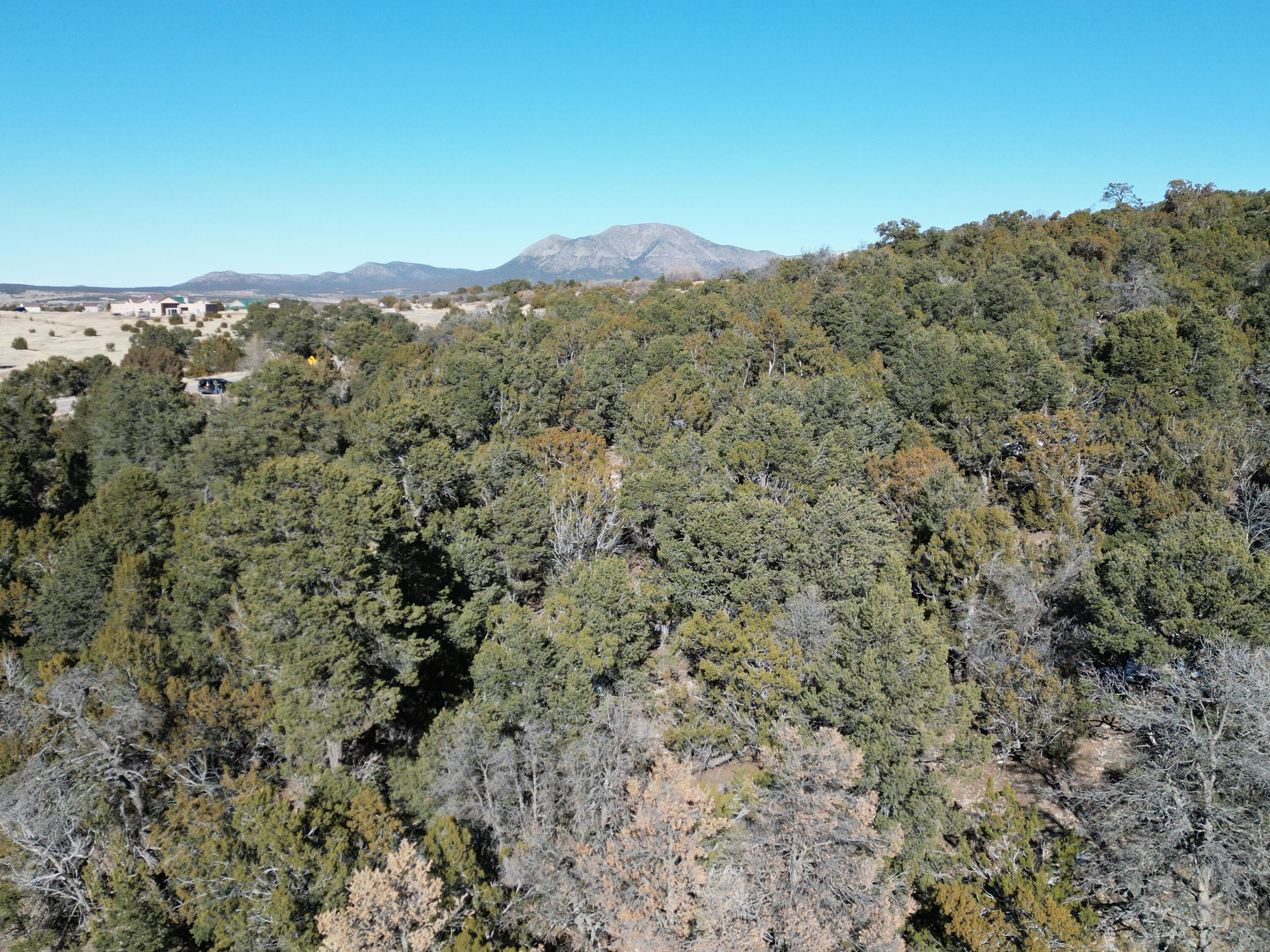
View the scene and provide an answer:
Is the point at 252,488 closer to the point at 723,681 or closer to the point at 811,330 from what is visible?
the point at 723,681

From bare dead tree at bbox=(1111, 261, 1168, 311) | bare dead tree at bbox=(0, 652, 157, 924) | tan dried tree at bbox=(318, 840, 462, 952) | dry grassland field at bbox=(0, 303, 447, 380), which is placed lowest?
bare dead tree at bbox=(0, 652, 157, 924)

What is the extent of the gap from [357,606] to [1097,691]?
2474cm

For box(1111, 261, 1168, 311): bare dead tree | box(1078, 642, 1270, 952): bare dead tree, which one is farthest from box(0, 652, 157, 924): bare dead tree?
box(1111, 261, 1168, 311): bare dead tree

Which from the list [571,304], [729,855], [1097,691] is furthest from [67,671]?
[571,304]

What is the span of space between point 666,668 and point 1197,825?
1759 cm

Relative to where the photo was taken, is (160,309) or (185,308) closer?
(185,308)

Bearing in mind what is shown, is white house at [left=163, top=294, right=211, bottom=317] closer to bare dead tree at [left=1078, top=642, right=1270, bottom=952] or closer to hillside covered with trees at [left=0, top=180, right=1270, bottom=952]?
hillside covered with trees at [left=0, top=180, right=1270, bottom=952]

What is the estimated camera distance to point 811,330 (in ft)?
177

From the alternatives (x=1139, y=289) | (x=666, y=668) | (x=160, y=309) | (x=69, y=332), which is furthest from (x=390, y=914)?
(x=160, y=309)

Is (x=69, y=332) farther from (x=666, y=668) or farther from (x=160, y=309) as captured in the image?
(x=666, y=668)

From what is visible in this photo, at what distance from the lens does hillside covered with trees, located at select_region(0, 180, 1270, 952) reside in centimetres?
1446

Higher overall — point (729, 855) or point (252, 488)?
point (252, 488)

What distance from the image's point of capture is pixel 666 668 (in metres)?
28.0

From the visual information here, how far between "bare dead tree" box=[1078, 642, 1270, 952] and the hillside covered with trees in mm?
121
